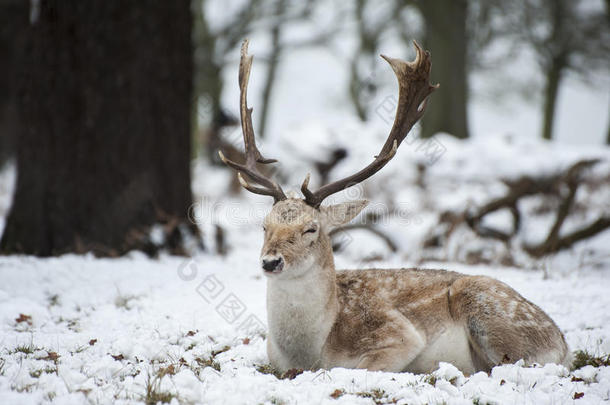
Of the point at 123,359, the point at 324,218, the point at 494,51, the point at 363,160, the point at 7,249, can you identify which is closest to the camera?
the point at 123,359

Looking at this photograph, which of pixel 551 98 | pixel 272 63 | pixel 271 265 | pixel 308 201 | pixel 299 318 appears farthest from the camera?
pixel 272 63

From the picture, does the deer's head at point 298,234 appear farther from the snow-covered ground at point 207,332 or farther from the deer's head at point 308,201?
the snow-covered ground at point 207,332

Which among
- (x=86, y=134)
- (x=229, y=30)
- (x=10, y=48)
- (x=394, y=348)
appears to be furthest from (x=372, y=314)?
(x=229, y=30)

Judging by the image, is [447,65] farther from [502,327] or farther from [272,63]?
[502,327]

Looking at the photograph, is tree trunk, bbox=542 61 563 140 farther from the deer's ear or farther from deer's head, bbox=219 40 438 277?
the deer's ear

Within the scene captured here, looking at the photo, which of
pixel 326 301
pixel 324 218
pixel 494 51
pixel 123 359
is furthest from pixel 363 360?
pixel 494 51

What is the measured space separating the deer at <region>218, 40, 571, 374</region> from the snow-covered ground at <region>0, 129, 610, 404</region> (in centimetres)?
33

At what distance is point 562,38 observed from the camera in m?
22.4

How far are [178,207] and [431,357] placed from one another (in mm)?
4288

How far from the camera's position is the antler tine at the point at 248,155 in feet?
15.0

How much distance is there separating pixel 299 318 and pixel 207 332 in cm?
104

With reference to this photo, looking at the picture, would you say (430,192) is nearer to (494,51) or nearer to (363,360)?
(363,360)

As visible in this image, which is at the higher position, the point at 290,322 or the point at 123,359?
the point at 290,322

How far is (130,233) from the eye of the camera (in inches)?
275
